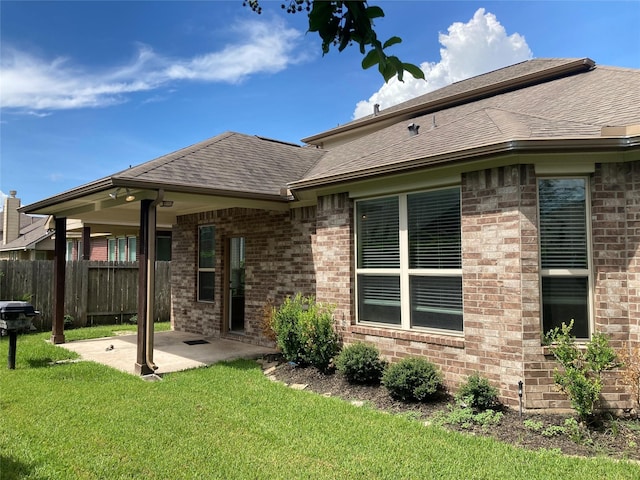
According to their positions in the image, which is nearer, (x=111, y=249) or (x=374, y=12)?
(x=374, y=12)

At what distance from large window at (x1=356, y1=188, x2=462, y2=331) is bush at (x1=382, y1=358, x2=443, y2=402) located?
2.29 feet

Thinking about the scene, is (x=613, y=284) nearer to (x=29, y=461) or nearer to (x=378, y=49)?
(x=378, y=49)

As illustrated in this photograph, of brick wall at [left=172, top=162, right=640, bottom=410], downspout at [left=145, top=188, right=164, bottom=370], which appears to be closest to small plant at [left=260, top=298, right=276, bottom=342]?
downspout at [left=145, top=188, right=164, bottom=370]

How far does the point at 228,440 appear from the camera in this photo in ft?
14.6

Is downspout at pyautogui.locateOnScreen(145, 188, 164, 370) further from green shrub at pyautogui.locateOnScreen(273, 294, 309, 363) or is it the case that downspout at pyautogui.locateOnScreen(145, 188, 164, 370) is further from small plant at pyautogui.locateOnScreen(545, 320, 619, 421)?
small plant at pyautogui.locateOnScreen(545, 320, 619, 421)

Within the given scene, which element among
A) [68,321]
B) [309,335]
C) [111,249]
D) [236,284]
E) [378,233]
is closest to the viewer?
[378,233]

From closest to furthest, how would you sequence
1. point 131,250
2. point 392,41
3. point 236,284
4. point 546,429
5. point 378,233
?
point 392,41 → point 546,429 → point 378,233 → point 236,284 → point 131,250

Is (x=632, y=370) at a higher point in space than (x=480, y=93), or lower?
lower

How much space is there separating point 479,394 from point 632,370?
167 cm

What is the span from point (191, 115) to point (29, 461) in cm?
1064

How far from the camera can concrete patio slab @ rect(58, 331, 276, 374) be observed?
804 centimetres

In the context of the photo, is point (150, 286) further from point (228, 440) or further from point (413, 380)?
point (413, 380)

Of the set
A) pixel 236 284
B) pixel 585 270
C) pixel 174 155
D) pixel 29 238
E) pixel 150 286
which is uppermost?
pixel 174 155

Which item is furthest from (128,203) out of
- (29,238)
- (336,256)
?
(29,238)
